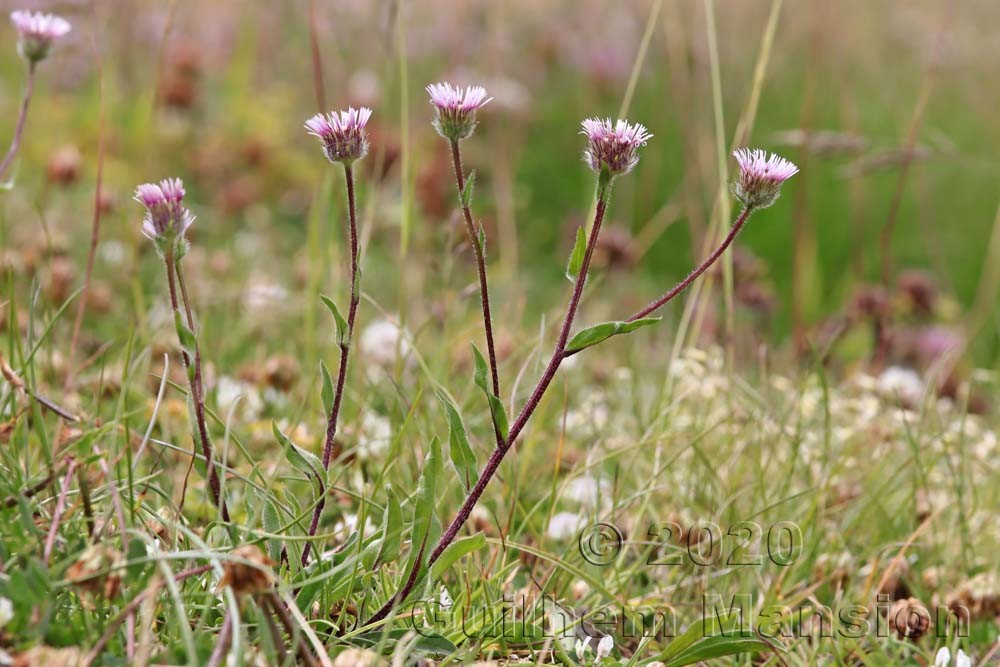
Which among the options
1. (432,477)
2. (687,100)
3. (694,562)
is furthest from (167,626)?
(687,100)

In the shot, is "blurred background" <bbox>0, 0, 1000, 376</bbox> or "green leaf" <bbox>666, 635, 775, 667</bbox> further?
"blurred background" <bbox>0, 0, 1000, 376</bbox>

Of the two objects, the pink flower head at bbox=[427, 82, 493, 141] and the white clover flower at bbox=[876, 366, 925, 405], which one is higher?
the white clover flower at bbox=[876, 366, 925, 405]

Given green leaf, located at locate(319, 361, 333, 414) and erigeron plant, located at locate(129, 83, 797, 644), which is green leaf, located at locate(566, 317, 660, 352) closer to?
erigeron plant, located at locate(129, 83, 797, 644)

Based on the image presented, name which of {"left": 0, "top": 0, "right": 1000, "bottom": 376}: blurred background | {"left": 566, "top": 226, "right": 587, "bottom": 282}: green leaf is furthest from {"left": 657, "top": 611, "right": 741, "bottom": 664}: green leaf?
{"left": 0, "top": 0, "right": 1000, "bottom": 376}: blurred background

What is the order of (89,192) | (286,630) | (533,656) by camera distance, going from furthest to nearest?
(89,192)
(533,656)
(286,630)

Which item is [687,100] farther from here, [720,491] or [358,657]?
[358,657]

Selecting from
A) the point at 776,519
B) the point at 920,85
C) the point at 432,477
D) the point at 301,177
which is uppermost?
the point at 920,85

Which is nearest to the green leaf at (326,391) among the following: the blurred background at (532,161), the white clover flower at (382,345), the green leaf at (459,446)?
the green leaf at (459,446)
